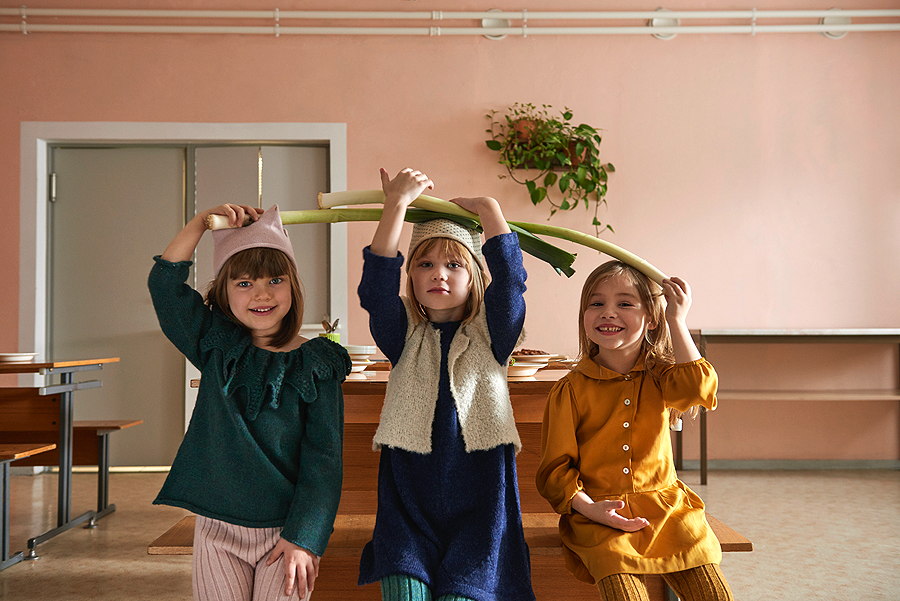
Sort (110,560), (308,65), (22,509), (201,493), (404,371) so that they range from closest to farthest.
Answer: (201,493) < (404,371) < (110,560) < (22,509) < (308,65)

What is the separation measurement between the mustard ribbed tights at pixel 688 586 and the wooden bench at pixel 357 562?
180 millimetres

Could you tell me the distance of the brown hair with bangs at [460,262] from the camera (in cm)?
144

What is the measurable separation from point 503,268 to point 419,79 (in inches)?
124

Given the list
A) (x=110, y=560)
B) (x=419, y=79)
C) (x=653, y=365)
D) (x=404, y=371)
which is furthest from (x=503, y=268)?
(x=419, y=79)

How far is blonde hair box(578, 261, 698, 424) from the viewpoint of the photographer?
4.99 ft

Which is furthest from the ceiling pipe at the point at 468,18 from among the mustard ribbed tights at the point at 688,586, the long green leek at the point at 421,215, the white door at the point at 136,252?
the mustard ribbed tights at the point at 688,586

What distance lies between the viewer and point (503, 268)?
1.38m

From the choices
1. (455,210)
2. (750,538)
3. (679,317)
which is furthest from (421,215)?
(750,538)

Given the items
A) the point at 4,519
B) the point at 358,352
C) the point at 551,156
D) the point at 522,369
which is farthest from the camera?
the point at 551,156

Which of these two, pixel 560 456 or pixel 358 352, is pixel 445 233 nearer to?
pixel 560 456

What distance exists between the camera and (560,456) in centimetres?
145

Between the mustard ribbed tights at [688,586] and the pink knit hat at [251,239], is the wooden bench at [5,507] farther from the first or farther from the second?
the mustard ribbed tights at [688,586]

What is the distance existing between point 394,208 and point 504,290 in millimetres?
254

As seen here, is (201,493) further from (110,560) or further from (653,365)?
(110,560)
